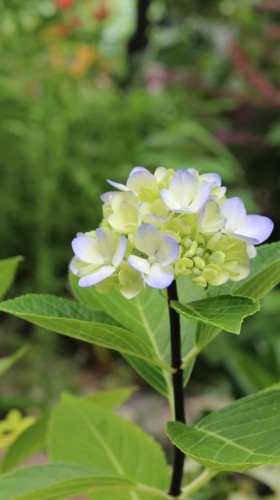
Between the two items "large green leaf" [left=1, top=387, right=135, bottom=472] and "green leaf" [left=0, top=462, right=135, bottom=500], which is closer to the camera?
"green leaf" [left=0, top=462, right=135, bottom=500]

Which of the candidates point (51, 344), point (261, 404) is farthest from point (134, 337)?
point (51, 344)

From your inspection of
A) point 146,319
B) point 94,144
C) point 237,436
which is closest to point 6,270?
point 146,319

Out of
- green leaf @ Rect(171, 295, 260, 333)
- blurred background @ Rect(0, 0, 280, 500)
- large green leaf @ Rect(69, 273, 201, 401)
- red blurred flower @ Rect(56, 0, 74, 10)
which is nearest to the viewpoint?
green leaf @ Rect(171, 295, 260, 333)

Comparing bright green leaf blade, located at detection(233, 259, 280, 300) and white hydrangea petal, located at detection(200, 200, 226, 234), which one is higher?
white hydrangea petal, located at detection(200, 200, 226, 234)

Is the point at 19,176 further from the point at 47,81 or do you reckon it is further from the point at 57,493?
the point at 57,493

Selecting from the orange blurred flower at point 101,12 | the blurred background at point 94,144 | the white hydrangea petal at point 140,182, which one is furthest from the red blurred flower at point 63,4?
the white hydrangea petal at point 140,182

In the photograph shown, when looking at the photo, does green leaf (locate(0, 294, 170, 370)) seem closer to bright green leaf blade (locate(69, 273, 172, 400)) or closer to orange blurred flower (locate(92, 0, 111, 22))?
bright green leaf blade (locate(69, 273, 172, 400))

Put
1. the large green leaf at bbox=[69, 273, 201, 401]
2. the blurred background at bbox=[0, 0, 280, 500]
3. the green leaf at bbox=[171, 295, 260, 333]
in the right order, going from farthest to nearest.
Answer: the blurred background at bbox=[0, 0, 280, 500]
the large green leaf at bbox=[69, 273, 201, 401]
the green leaf at bbox=[171, 295, 260, 333]

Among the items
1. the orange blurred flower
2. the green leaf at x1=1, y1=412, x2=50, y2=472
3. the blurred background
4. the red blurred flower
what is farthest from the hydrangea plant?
the orange blurred flower
